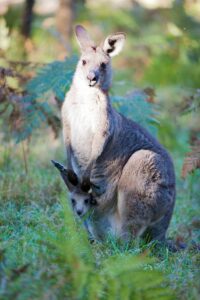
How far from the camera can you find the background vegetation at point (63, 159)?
3623 mm

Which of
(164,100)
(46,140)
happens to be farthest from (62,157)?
(164,100)

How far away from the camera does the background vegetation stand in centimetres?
362

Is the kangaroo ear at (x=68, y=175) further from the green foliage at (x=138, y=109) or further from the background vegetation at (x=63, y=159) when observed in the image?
the green foliage at (x=138, y=109)

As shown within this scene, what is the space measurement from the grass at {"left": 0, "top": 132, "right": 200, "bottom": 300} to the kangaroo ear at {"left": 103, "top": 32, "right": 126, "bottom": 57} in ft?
5.11

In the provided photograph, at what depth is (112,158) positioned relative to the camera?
589 cm

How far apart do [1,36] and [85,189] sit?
552cm

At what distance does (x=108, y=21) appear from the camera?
583 inches

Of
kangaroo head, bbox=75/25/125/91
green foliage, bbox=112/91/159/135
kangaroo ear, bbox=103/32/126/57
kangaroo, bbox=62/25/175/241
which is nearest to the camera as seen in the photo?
kangaroo, bbox=62/25/175/241

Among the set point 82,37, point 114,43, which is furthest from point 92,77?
point 82,37

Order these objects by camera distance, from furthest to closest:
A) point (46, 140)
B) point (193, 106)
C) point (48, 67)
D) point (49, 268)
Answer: point (46, 140) → point (48, 67) → point (193, 106) → point (49, 268)

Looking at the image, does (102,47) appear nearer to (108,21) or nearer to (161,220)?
(161,220)

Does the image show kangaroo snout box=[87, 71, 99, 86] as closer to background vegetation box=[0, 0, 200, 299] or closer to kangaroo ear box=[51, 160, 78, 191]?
kangaroo ear box=[51, 160, 78, 191]

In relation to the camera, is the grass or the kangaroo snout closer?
the grass

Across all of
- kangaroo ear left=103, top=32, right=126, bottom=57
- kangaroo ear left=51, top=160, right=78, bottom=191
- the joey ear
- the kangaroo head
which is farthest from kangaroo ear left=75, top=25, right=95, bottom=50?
the joey ear
